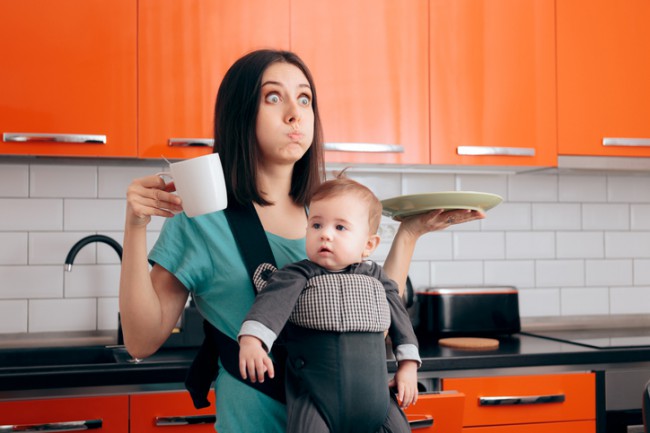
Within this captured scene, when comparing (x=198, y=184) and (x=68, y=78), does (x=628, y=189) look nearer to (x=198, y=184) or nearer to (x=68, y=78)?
(x=68, y=78)

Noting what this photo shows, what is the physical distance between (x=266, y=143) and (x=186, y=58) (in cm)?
99

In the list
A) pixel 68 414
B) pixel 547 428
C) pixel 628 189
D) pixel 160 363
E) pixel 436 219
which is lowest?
pixel 547 428

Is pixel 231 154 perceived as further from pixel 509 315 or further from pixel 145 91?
pixel 509 315

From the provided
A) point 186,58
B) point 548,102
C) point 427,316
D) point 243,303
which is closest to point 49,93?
point 186,58

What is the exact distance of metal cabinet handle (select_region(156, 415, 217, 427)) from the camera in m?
1.79

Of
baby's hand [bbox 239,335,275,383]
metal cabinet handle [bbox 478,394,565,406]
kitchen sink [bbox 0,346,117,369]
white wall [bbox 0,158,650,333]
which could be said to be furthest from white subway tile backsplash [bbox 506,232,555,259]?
baby's hand [bbox 239,335,275,383]

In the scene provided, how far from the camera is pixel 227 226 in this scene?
3.85ft

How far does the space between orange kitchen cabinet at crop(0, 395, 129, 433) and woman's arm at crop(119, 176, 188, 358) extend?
621 millimetres

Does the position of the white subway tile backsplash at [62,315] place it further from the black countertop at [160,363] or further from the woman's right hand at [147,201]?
the woman's right hand at [147,201]

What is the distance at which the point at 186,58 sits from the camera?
82.4 inches

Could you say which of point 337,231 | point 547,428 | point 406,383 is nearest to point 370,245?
point 337,231

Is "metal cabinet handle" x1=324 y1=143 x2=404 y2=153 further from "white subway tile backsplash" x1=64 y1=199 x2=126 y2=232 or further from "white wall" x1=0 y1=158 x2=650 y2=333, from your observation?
Answer: "white subway tile backsplash" x1=64 y1=199 x2=126 y2=232

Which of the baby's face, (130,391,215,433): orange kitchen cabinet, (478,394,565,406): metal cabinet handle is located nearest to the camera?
the baby's face

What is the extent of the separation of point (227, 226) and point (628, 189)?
209 cm
